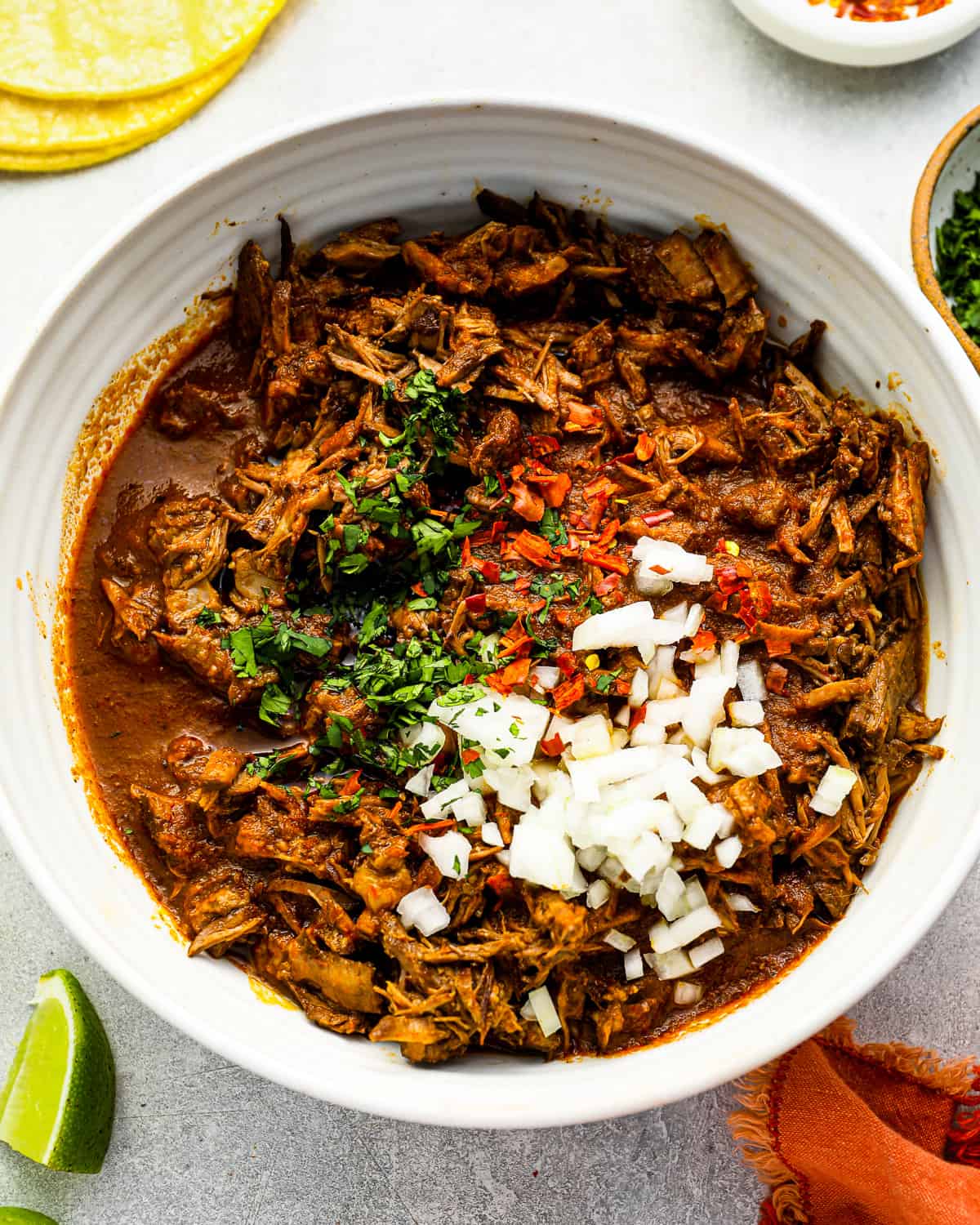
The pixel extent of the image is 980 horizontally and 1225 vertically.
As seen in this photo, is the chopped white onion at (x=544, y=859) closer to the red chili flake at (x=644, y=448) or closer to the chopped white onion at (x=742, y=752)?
the chopped white onion at (x=742, y=752)

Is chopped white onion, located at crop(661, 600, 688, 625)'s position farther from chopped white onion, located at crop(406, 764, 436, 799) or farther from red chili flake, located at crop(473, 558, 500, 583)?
chopped white onion, located at crop(406, 764, 436, 799)

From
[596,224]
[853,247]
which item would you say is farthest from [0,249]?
[853,247]

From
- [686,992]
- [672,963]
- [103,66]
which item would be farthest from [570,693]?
[103,66]

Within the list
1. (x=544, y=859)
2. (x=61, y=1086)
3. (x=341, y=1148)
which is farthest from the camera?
(x=341, y=1148)

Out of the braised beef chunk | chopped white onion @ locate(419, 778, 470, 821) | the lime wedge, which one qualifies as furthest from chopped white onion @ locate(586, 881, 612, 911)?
the lime wedge

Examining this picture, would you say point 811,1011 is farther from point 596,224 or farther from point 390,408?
point 596,224

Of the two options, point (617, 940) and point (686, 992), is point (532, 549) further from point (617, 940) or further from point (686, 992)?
point (686, 992)
